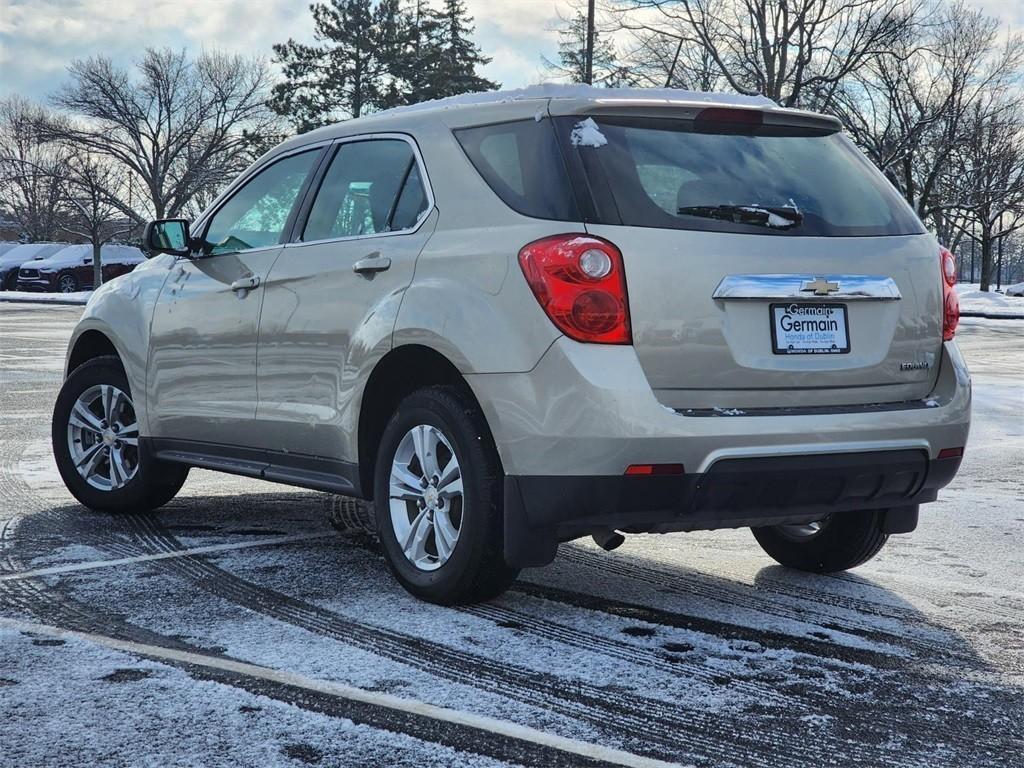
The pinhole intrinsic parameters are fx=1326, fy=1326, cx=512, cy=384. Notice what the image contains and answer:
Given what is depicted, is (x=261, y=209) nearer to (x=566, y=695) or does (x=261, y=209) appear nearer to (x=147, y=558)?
(x=147, y=558)

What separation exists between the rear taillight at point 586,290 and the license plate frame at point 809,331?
0.51m

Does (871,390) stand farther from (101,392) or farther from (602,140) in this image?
(101,392)

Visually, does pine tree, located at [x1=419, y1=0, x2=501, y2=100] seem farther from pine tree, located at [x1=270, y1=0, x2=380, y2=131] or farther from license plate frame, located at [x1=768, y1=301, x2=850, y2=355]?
license plate frame, located at [x1=768, y1=301, x2=850, y2=355]

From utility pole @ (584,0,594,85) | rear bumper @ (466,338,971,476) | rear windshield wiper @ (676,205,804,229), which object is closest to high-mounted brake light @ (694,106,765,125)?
rear windshield wiper @ (676,205,804,229)

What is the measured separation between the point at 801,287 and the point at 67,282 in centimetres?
4558

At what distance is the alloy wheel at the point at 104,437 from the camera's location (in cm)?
664

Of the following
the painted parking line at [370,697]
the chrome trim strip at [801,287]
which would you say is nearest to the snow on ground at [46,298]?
the painted parking line at [370,697]

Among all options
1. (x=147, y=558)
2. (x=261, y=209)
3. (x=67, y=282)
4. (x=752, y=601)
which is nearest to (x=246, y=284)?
(x=261, y=209)

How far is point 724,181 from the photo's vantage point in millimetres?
4391

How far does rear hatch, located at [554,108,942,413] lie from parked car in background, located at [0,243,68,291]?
157 ft

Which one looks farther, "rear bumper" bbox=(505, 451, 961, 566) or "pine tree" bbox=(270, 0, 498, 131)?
"pine tree" bbox=(270, 0, 498, 131)

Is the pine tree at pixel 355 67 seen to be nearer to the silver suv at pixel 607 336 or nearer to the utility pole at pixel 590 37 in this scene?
the utility pole at pixel 590 37

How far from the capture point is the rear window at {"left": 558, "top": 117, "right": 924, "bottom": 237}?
13.9 ft

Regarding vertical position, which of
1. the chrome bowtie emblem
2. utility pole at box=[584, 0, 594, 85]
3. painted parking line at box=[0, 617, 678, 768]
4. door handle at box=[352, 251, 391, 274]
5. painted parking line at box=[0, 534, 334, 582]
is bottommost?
painted parking line at box=[0, 534, 334, 582]
